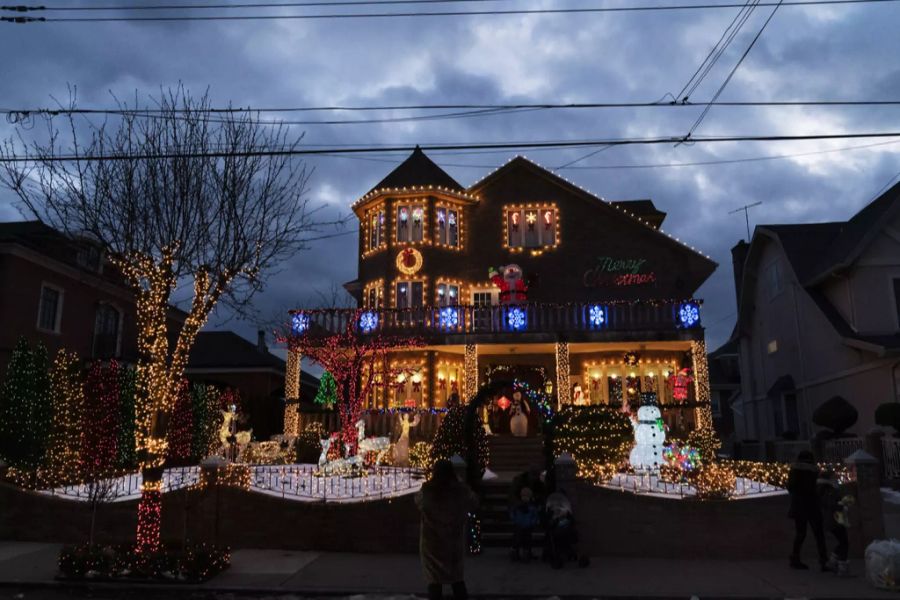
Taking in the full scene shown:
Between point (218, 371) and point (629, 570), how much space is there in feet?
96.8

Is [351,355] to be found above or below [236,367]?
below

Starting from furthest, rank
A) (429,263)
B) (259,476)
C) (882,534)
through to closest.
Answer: (429,263)
(259,476)
(882,534)

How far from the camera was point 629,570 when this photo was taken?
10.2 meters

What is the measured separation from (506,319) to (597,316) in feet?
10.00

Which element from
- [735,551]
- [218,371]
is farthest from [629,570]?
[218,371]

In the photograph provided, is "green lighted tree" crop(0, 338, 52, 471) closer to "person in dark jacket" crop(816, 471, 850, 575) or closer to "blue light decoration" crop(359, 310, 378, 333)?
"blue light decoration" crop(359, 310, 378, 333)

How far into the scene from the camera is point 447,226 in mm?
26000

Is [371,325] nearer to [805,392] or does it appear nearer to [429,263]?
[429,263]

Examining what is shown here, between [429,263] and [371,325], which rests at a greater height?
[429,263]

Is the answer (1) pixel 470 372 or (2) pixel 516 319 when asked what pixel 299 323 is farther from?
(2) pixel 516 319

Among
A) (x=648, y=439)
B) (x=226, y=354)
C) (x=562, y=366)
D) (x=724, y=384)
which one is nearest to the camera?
(x=648, y=439)

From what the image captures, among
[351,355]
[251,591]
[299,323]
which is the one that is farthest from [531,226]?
[251,591]

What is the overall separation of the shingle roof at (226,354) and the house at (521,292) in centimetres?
1193

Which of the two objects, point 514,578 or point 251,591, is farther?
point 514,578
